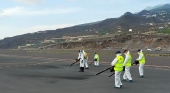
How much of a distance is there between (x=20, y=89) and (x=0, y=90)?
3.82 feet

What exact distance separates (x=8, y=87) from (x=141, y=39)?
9013 cm

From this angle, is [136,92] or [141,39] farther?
[141,39]

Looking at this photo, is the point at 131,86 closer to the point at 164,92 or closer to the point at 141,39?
the point at 164,92

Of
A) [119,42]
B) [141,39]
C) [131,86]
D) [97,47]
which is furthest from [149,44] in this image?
[131,86]

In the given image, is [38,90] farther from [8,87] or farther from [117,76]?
[117,76]

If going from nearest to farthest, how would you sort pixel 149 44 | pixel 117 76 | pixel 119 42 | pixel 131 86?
pixel 117 76 < pixel 131 86 < pixel 149 44 < pixel 119 42

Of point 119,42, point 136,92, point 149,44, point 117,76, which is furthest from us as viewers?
point 119,42

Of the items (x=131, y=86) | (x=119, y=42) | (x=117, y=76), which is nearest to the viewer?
(x=117, y=76)

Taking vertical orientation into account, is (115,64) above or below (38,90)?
above

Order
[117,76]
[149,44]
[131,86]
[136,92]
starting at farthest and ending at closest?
[149,44] < [131,86] < [117,76] < [136,92]

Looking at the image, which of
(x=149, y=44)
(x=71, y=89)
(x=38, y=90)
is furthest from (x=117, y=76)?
(x=149, y=44)

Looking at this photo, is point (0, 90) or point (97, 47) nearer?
point (0, 90)

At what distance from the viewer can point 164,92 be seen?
17.2 metres

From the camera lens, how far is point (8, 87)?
18.7 meters
